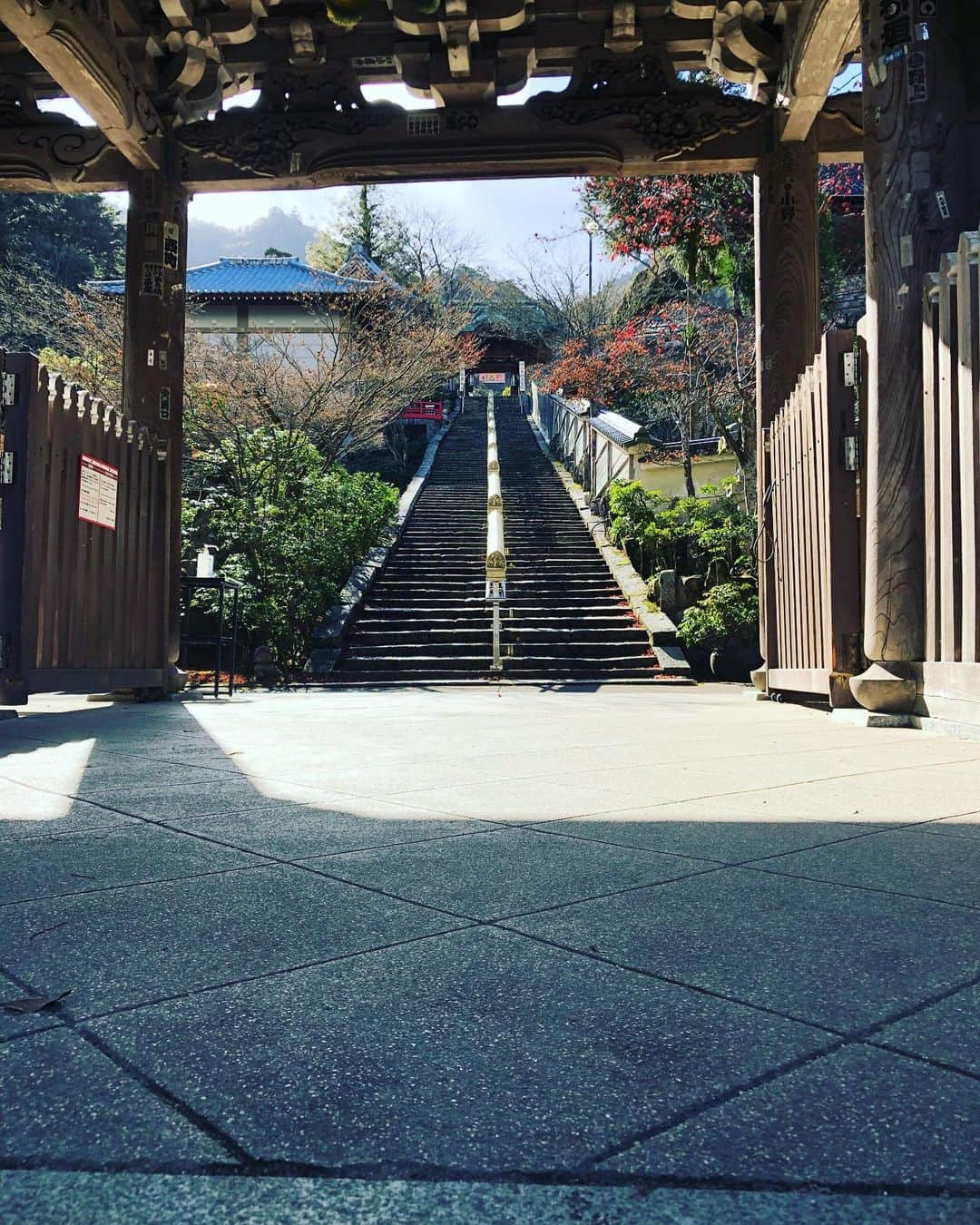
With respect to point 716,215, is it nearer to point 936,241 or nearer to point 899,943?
point 936,241

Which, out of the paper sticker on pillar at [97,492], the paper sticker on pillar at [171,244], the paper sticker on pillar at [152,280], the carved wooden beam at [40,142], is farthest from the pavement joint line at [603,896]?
the carved wooden beam at [40,142]

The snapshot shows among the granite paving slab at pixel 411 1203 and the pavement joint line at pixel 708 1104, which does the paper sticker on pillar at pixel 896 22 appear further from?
the granite paving slab at pixel 411 1203

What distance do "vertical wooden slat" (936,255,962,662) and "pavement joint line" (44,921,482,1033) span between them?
11.3ft

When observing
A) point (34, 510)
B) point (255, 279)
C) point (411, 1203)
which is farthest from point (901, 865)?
point (255, 279)

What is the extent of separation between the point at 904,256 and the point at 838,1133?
15.6 ft

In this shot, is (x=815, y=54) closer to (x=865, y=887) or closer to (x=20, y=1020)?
(x=865, y=887)

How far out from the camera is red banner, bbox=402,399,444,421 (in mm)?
30734

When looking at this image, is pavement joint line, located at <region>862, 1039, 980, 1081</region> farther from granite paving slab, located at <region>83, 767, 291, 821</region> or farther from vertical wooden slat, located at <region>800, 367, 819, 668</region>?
vertical wooden slat, located at <region>800, 367, 819, 668</region>

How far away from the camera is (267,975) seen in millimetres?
1405

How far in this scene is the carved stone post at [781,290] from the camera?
23.2 feet

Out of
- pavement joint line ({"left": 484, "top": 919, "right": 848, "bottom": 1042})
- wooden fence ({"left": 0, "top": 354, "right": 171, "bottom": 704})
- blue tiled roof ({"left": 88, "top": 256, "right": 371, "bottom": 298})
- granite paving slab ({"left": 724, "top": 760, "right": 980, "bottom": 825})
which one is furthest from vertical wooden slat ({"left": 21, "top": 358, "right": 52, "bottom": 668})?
blue tiled roof ({"left": 88, "top": 256, "right": 371, "bottom": 298})

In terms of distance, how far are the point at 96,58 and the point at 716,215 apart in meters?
9.47

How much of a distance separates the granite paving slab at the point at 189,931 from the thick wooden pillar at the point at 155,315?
18.5 feet

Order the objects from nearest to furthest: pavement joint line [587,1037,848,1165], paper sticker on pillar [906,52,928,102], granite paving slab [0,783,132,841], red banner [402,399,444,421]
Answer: pavement joint line [587,1037,848,1165], granite paving slab [0,783,132,841], paper sticker on pillar [906,52,928,102], red banner [402,399,444,421]
